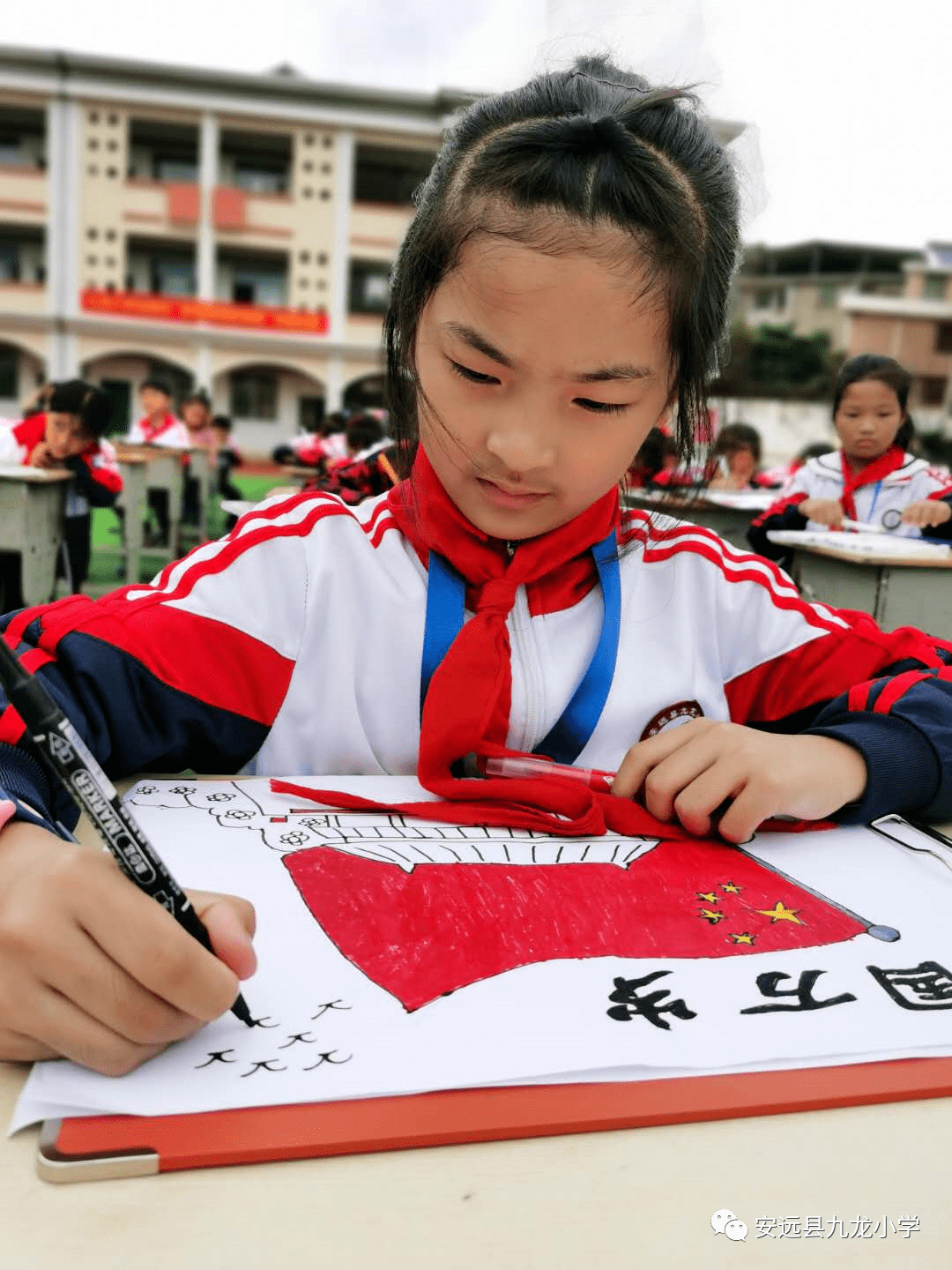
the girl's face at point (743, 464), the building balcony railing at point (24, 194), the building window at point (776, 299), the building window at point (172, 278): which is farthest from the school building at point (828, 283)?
the girl's face at point (743, 464)

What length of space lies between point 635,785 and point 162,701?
0.29 meters

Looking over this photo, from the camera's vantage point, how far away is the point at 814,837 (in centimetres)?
60

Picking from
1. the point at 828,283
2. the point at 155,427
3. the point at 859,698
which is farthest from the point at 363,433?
the point at 828,283

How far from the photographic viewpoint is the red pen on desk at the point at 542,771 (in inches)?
24.1

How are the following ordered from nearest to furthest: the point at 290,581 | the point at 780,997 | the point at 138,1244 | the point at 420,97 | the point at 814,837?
the point at 138,1244 → the point at 780,997 → the point at 814,837 → the point at 290,581 → the point at 420,97

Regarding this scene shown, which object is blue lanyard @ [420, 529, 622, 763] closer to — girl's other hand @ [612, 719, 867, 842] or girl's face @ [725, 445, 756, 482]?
girl's other hand @ [612, 719, 867, 842]

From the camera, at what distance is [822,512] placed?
3305 millimetres

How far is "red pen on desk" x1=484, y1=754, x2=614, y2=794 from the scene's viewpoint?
2.01 feet

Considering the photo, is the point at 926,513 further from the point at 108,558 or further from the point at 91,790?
the point at 108,558

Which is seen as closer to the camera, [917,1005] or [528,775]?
[917,1005]

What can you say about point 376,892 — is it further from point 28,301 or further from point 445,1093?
point 28,301

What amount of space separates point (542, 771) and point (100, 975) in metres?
0.35

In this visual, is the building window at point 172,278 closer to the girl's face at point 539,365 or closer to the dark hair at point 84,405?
the dark hair at point 84,405

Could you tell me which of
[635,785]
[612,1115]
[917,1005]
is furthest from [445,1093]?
[635,785]
